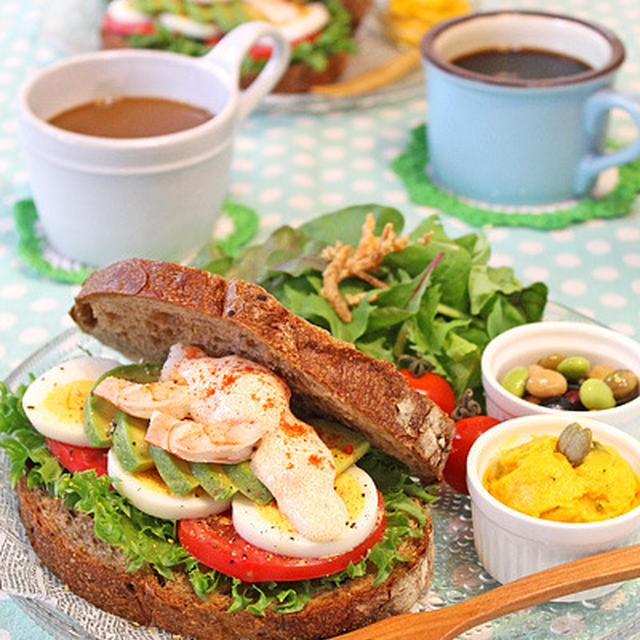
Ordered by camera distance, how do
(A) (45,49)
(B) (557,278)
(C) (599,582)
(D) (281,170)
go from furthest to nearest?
(A) (45,49), (D) (281,170), (B) (557,278), (C) (599,582)

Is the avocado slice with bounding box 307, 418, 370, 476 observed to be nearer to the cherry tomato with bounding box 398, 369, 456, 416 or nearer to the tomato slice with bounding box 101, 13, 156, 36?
the cherry tomato with bounding box 398, 369, 456, 416

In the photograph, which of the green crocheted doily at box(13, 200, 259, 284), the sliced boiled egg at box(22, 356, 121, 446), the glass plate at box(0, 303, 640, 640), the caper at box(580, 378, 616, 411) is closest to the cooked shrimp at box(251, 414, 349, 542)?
the glass plate at box(0, 303, 640, 640)

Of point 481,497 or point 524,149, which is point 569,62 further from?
point 481,497

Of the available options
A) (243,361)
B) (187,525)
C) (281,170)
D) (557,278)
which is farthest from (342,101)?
(187,525)

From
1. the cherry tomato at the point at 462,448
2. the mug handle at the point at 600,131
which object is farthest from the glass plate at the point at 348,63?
the cherry tomato at the point at 462,448

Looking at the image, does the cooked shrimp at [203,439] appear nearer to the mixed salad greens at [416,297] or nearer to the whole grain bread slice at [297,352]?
the whole grain bread slice at [297,352]

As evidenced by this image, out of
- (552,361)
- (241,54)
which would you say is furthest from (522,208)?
(552,361)
